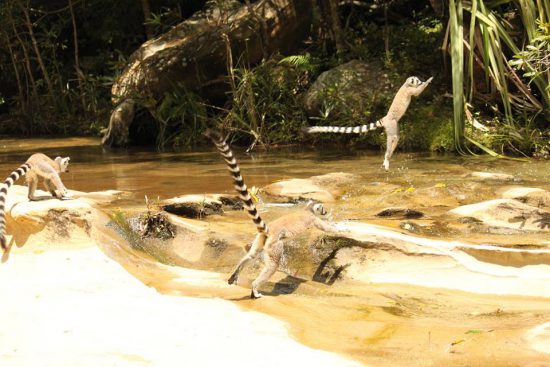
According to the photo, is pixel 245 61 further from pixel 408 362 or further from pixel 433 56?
pixel 408 362

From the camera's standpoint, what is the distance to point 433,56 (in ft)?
45.6

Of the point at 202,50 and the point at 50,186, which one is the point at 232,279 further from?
the point at 202,50

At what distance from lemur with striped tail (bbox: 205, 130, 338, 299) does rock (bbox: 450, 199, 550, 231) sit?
1.55 m

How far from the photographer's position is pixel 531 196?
23.9ft

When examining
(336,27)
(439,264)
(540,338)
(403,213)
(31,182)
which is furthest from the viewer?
(336,27)

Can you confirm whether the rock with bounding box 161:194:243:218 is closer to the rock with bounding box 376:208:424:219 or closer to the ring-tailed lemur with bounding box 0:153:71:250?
the ring-tailed lemur with bounding box 0:153:71:250

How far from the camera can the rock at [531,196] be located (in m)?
7.20

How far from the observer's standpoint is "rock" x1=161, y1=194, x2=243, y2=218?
707cm

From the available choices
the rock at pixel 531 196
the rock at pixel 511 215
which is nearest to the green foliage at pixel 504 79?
the rock at pixel 531 196

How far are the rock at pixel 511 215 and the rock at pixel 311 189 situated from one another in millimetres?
1587

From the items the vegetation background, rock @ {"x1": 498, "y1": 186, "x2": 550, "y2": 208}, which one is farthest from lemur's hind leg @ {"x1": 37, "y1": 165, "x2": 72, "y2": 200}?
the vegetation background

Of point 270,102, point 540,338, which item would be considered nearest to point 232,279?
Result: point 540,338

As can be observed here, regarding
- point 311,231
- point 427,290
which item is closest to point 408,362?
point 427,290

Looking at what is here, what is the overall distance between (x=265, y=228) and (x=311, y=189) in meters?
2.76
